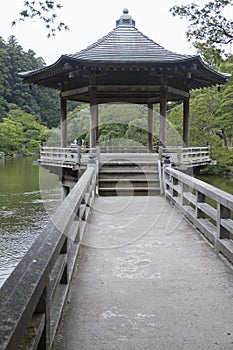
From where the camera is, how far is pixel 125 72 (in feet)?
37.1

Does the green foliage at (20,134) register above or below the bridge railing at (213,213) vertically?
above

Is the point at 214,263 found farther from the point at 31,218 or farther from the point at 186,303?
the point at 31,218

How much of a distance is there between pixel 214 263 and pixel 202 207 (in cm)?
118

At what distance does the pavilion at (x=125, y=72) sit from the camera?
10133mm

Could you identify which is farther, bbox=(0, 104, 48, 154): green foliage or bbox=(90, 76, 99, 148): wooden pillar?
bbox=(0, 104, 48, 154): green foliage

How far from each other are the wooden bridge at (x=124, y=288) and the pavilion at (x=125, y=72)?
619 centimetres

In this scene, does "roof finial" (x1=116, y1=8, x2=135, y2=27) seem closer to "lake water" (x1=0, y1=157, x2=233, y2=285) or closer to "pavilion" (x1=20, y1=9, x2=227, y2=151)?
"pavilion" (x1=20, y1=9, x2=227, y2=151)

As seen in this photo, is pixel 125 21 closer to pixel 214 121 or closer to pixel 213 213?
pixel 214 121

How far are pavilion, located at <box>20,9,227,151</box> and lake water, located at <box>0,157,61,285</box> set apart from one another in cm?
315

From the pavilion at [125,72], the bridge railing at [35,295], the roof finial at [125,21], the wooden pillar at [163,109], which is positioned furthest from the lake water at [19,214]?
the roof finial at [125,21]

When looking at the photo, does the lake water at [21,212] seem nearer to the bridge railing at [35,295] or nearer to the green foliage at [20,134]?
the bridge railing at [35,295]

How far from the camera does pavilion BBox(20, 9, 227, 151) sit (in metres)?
10.1

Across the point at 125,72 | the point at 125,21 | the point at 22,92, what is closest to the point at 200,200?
the point at 125,72

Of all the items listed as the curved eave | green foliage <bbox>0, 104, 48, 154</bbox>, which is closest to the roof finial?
the curved eave
